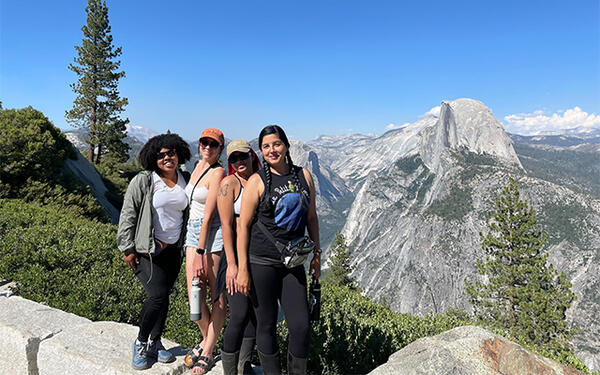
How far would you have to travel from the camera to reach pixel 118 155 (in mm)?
32125

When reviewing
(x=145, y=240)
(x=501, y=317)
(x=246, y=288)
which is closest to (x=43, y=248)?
(x=145, y=240)

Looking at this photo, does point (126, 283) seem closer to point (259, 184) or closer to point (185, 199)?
point (185, 199)

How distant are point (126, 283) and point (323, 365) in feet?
12.2

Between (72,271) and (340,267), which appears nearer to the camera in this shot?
(72,271)

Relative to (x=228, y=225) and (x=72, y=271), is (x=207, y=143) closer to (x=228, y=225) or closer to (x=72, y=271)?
(x=228, y=225)

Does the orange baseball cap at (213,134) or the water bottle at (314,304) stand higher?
the orange baseball cap at (213,134)

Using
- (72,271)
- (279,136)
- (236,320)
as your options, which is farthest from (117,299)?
(279,136)

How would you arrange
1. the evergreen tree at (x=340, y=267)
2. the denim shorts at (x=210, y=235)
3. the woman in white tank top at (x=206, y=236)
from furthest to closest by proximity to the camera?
the evergreen tree at (x=340, y=267), the denim shorts at (x=210, y=235), the woman in white tank top at (x=206, y=236)

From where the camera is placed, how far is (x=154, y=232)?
3.65 meters

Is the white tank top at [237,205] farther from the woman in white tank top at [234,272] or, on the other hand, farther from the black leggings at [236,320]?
the black leggings at [236,320]

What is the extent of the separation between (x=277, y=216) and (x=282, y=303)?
0.85 metres

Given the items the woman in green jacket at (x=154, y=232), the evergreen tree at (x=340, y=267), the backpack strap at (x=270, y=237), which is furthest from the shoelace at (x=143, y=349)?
the evergreen tree at (x=340, y=267)

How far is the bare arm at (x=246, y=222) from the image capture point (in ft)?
10.3

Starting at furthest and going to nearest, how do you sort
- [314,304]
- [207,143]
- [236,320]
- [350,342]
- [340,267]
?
[340,267] → [350,342] → [207,143] → [314,304] → [236,320]
